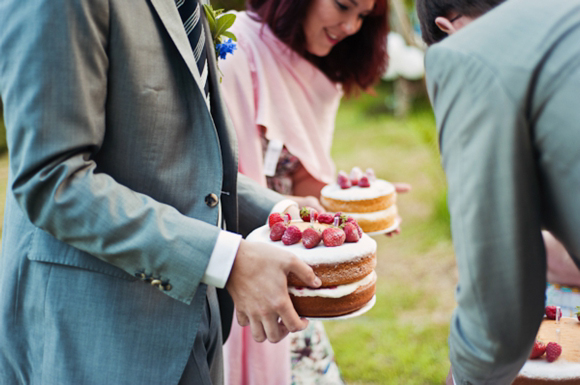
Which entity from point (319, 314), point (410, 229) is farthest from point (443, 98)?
point (410, 229)

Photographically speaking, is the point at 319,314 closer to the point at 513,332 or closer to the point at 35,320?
the point at 513,332

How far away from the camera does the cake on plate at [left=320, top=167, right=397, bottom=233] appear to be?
8.07 ft

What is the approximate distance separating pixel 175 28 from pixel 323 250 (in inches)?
25.8

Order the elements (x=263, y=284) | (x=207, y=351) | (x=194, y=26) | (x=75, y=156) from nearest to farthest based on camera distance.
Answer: (x=75, y=156), (x=263, y=284), (x=194, y=26), (x=207, y=351)

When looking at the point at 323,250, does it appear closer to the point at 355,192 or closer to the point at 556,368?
the point at 556,368

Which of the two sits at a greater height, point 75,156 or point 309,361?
point 75,156

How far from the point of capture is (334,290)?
57.4 inches

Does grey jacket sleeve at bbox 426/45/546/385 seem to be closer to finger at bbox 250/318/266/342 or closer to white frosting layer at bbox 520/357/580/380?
white frosting layer at bbox 520/357/580/380

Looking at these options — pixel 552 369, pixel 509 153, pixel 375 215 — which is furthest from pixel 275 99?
pixel 509 153

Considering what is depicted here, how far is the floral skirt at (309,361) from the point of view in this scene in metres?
2.48

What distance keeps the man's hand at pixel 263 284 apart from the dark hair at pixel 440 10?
84cm

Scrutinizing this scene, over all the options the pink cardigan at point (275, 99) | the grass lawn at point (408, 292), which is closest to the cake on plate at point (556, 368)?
the pink cardigan at point (275, 99)

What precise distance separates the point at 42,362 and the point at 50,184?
459 millimetres

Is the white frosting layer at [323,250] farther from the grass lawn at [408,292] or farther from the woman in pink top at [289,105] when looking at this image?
the grass lawn at [408,292]
